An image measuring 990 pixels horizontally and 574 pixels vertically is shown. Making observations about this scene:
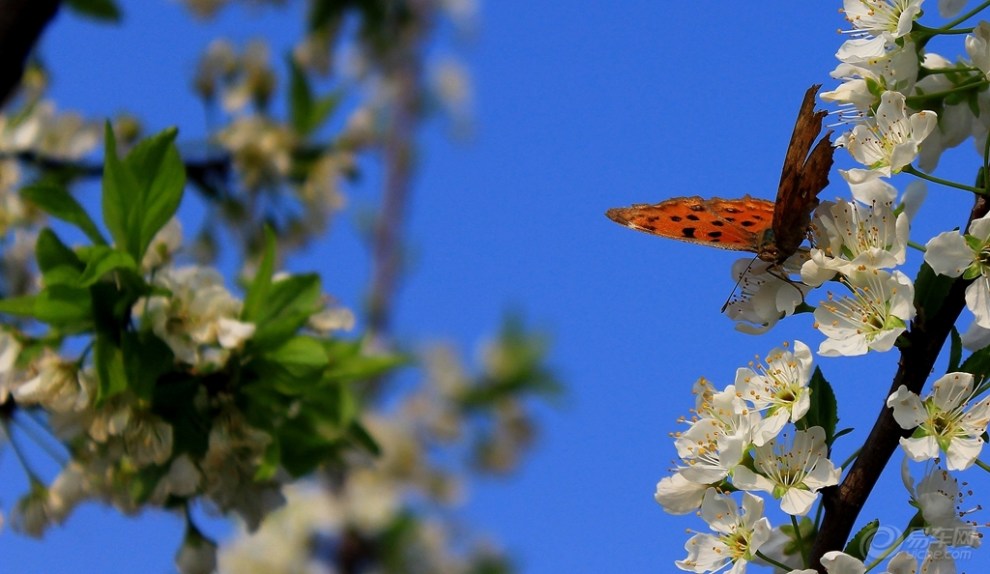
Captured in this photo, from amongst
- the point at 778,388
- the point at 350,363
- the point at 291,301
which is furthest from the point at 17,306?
the point at 778,388

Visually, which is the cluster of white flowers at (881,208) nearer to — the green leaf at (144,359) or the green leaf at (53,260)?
the green leaf at (144,359)

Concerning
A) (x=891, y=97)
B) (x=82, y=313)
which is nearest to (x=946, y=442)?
(x=891, y=97)

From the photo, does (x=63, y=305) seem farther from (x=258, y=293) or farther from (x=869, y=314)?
(x=869, y=314)

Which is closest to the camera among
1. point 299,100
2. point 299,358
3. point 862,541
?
point 862,541

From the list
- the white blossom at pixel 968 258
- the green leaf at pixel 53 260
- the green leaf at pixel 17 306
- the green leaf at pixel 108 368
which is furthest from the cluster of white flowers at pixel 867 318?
the green leaf at pixel 17 306

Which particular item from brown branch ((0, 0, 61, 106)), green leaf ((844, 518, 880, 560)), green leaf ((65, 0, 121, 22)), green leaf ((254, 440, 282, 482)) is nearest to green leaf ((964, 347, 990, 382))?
green leaf ((844, 518, 880, 560))
